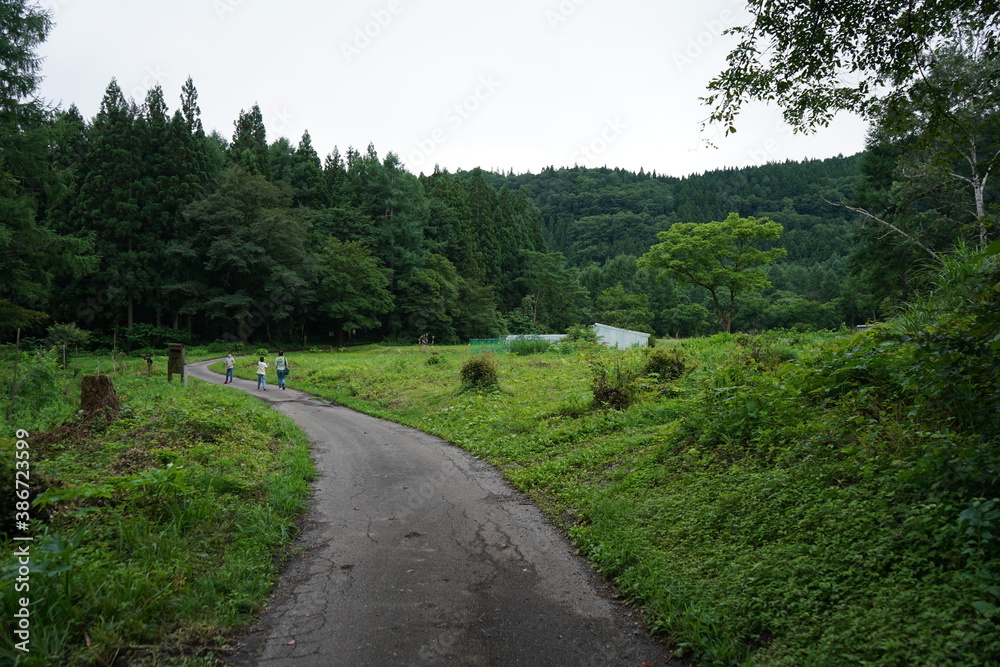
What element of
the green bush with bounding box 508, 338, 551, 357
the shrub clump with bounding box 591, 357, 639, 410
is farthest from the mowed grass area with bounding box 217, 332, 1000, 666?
the green bush with bounding box 508, 338, 551, 357

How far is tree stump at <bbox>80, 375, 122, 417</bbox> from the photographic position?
8.95m

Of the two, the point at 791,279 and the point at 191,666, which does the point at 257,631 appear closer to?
the point at 191,666

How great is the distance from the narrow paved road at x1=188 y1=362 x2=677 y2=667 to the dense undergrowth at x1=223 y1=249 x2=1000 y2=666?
0.43m

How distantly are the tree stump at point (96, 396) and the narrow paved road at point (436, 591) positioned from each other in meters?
4.45

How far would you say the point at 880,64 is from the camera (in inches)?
203

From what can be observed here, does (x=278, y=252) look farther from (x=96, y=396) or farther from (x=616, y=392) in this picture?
(x=616, y=392)

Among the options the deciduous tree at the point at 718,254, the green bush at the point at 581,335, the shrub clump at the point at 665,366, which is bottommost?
the shrub clump at the point at 665,366

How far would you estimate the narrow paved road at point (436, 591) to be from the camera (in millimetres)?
3684

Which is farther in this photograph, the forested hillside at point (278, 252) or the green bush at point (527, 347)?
the forested hillside at point (278, 252)

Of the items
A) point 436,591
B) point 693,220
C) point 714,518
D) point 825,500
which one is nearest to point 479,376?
point 714,518

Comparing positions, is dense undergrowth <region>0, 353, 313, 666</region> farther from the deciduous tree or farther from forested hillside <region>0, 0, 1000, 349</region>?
the deciduous tree

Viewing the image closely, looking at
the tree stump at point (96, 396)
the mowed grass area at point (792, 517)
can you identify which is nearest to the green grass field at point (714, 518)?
the mowed grass area at point (792, 517)

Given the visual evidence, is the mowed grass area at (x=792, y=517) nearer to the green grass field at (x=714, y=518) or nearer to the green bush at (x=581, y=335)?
the green grass field at (x=714, y=518)

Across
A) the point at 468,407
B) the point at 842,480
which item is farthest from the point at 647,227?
the point at 842,480
